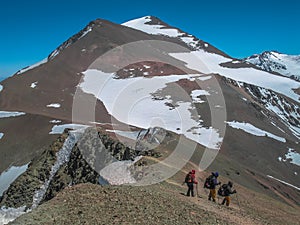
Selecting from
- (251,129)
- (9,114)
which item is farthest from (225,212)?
(251,129)

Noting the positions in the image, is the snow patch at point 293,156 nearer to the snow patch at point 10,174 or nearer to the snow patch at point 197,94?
the snow patch at point 197,94

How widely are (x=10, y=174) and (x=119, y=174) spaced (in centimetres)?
3040

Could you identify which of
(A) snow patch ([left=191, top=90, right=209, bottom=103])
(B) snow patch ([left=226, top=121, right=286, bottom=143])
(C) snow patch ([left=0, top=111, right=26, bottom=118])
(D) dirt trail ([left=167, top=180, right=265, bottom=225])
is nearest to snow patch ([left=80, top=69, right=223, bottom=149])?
(A) snow patch ([left=191, top=90, right=209, bottom=103])

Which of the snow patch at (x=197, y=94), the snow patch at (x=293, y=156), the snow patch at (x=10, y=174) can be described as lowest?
the snow patch at (x=10, y=174)

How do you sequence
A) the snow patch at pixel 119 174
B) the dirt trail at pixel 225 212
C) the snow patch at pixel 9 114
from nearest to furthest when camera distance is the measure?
1. the dirt trail at pixel 225 212
2. the snow patch at pixel 119 174
3. the snow patch at pixel 9 114

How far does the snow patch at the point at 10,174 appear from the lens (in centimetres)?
4550

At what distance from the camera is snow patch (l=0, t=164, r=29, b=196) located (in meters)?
45.5

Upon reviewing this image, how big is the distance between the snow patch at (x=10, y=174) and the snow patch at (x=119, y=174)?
969 inches

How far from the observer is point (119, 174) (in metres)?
23.6

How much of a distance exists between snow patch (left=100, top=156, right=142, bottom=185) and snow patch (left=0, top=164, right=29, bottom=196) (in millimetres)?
24621

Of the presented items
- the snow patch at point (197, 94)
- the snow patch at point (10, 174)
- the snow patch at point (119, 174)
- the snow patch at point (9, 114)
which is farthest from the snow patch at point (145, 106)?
the snow patch at point (119, 174)

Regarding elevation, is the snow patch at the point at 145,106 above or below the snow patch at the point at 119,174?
above

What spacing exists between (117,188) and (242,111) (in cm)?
8728

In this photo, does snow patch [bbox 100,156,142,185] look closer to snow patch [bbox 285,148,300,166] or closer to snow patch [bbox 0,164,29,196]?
snow patch [bbox 0,164,29,196]
